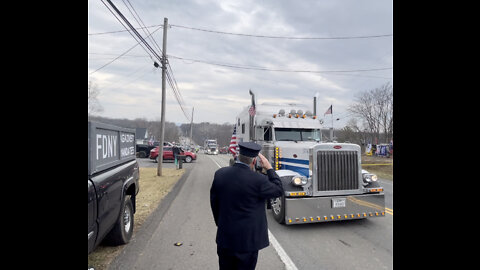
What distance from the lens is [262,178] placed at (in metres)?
2.50

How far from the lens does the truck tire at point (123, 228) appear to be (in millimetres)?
4228

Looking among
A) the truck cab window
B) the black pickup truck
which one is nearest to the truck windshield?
the truck cab window

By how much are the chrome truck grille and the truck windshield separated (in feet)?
7.84

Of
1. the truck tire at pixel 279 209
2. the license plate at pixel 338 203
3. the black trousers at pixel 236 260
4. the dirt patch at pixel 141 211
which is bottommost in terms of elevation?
the dirt patch at pixel 141 211

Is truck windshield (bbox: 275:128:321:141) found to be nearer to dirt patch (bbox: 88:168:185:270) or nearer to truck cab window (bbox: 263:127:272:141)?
truck cab window (bbox: 263:127:272:141)

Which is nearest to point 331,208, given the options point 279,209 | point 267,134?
point 279,209

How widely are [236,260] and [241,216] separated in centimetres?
42

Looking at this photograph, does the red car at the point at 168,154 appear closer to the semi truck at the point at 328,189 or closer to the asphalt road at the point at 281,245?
the asphalt road at the point at 281,245

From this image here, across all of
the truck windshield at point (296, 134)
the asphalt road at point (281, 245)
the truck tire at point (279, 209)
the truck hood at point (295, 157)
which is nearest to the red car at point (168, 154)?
the truck windshield at point (296, 134)

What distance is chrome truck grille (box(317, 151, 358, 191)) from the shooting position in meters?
5.43

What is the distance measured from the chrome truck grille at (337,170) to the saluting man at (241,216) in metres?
3.24
